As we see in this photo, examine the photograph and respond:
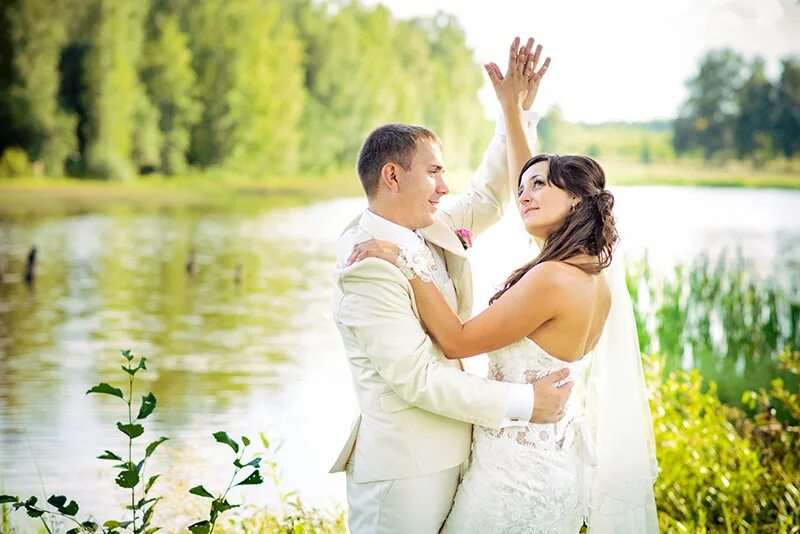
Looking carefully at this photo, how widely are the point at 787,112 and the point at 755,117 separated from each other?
33cm

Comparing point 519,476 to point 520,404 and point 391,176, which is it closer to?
point 520,404

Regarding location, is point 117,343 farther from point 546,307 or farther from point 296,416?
point 546,307

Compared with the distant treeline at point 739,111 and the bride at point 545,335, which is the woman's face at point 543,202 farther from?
the distant treeline at point 739,111

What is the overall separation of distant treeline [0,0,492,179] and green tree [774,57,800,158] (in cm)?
352

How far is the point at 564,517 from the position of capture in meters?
2.13

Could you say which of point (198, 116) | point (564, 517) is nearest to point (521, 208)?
point (564, 517)

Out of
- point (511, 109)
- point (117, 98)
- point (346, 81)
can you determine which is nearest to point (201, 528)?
point (511, 109)

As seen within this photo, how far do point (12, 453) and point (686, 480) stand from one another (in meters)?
3.83

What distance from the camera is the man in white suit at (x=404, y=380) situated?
196 centimetres

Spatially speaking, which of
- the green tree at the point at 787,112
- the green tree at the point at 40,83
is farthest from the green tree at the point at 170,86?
the green tree at the point at 787,112

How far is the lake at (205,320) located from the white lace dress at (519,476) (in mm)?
1110

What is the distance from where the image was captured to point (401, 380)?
195 centimetres

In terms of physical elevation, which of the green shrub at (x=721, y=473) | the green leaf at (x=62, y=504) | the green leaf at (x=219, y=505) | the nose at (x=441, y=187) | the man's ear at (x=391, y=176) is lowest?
the green shrub at (x=721, y=473)

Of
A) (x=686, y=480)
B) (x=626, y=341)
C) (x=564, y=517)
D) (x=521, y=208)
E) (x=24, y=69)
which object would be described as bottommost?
(x=686, y=480)
